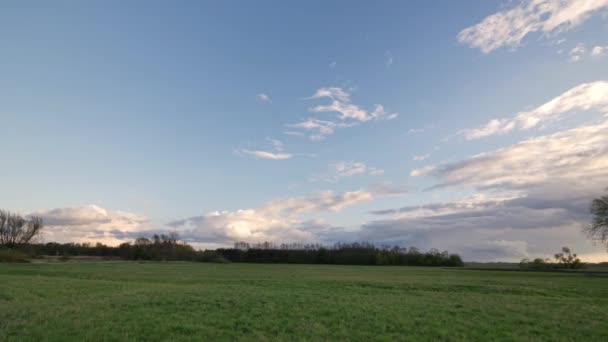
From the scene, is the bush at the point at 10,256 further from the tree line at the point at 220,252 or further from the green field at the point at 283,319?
the green field at the point at 283,319

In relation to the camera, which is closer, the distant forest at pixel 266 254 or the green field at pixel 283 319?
the green field at pixel 283 319

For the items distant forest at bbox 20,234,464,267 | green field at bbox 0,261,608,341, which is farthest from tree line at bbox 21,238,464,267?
green field at bbox 0,261,608,341

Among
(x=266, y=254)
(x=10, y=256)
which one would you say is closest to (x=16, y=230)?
(x=10, y=256)

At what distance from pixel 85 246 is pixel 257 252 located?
92.6 m

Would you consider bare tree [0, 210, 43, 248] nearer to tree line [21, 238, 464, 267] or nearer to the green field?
tree line [21, 238, 464, 267]

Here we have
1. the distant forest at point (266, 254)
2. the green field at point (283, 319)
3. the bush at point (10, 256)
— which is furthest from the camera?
the distant forest at point (266, 254)

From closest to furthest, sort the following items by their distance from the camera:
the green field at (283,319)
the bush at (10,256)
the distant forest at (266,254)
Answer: the green field at (283,319) → the bush at (10,256) → the distant forest at (266,254)

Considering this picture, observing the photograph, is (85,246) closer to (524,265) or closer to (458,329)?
(524,265)

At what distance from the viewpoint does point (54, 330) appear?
12.4 m

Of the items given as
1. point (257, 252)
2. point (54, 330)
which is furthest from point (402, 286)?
point (257, 252)

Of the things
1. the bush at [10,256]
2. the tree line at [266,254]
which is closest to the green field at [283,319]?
the bush at [10,256]

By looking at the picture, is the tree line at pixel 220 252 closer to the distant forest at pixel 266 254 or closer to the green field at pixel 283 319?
the distant forest at pixel 266 254

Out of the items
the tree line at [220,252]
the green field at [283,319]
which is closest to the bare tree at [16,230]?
the tree line at [220,252]

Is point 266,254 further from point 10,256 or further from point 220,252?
point 10,256
